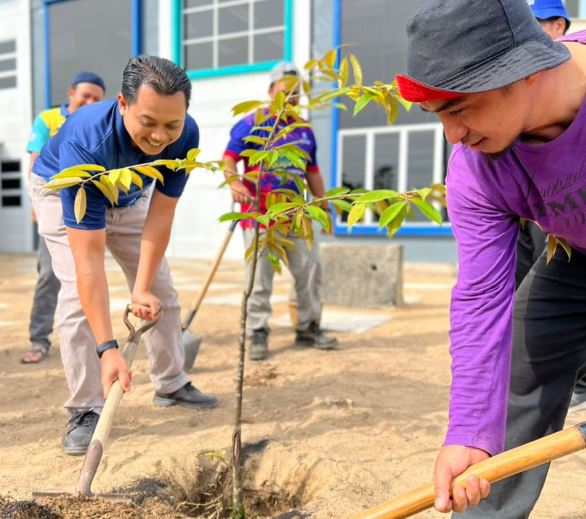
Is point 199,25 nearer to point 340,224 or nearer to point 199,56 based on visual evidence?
point 199,56

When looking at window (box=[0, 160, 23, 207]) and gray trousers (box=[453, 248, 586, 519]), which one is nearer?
gray trousers (box=[453, 248, 586, 519])

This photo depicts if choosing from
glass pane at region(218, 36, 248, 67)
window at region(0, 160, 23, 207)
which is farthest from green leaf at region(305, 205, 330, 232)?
window at region(0, 160, 23, 207)

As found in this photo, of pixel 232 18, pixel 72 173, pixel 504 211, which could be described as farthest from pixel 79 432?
pixel 232 18

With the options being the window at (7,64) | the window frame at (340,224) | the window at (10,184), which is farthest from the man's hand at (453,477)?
the window at (7,64)

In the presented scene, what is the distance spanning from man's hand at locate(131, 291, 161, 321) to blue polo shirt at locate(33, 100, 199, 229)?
14.1 inches

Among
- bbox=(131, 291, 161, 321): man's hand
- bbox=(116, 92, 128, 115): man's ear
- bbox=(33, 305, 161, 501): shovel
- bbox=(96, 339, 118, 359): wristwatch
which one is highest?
bbox=(116, 92, 128, 115): man's ear

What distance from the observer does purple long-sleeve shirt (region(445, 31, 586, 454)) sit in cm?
142

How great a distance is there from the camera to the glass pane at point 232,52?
11.1 meters

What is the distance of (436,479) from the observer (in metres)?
1.37

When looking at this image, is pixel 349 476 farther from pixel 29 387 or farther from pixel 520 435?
pixel 29 387

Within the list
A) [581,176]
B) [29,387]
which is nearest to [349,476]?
[581,176]

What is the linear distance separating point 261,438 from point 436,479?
135 cm

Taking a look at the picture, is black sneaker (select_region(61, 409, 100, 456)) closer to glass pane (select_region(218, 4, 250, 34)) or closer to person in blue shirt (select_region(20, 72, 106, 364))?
person in blue shirt (select_region(20, 72, 106, 364))

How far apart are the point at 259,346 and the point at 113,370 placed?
2.04 meters
